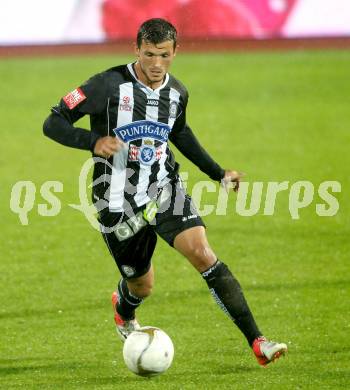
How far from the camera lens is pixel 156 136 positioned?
23.1 feet

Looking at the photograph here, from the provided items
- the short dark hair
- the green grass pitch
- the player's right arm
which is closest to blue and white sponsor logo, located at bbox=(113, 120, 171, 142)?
the player's right arm

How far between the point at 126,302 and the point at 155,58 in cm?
192

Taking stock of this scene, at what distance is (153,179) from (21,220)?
5.31 meters

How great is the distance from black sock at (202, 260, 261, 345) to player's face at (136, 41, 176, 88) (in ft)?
4.12

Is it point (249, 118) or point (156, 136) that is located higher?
point (156, 136)

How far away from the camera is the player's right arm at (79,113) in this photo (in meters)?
6.58

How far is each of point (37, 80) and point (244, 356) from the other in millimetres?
14385

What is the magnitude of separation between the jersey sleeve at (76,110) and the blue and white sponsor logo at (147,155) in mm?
376

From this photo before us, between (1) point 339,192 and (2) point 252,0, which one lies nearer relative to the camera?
Answer: (1) point 339,192

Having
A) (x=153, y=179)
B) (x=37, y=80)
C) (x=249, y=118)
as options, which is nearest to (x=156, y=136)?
(x=153, y=179)

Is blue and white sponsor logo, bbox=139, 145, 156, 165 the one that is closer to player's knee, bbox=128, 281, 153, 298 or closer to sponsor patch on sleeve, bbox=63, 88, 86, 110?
sponsor patch on sleeve, bbox=63, 88, 86, 110

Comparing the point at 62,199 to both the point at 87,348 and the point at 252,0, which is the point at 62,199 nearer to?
the point at 87,348

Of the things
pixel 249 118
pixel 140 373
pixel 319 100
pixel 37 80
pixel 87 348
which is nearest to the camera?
pixel 140 373

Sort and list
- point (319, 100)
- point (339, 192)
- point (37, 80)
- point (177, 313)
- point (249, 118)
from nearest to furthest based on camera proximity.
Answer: point (177, 313) < point (339, 192) < point (249, 118) < point (319, 100) < point (37, 80)
